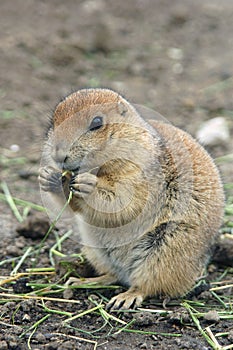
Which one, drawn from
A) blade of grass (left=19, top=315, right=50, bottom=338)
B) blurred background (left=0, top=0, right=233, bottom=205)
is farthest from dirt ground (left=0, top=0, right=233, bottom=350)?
blade of grass (left=19, top=315, right=50, bottom=338)

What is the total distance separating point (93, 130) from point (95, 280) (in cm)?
125

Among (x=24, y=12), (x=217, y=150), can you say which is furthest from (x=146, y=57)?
(x=217, y=150)

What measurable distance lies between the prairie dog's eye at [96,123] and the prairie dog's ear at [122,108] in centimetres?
26

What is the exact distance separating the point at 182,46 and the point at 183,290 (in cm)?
600

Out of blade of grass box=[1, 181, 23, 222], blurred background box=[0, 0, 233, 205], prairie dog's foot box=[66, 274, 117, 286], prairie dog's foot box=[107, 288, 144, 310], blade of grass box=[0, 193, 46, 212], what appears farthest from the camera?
blurred background box=[0, 0, 233, 205]

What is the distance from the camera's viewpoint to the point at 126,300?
5.13 meters

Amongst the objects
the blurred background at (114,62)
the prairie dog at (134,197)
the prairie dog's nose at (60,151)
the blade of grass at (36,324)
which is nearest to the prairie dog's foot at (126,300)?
the prairie dog at (134,197)

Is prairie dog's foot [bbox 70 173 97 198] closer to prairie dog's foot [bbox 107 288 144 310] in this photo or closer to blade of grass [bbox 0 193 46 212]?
prairie dog's foot [bbox 107 288 144 310]

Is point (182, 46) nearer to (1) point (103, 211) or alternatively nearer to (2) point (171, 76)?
(2) point (171, 76)

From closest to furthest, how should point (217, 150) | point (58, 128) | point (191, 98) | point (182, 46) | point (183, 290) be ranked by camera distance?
1. point (58, 128)
2. point (183, 290)
3. point (217, 150)
4. point (191, 98)
5. point (182, 46)

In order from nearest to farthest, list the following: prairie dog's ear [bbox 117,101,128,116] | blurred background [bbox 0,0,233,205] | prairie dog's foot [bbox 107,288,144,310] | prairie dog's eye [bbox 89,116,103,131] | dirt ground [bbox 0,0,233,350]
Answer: prairie dog's eye [bbox 89,116,103,131] < prairie dog's foot [bbox 107,288,144,310] < prairie dog's ear [bbox 117,101,128,116] < dirt ground [bbox 0,0,233,350] < blurred background [bbox 0,0,233,205]

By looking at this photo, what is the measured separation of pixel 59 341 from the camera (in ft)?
15.0

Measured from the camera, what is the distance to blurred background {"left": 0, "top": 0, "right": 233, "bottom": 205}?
831 cm

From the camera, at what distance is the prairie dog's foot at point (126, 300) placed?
16.7 ft
